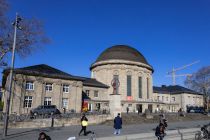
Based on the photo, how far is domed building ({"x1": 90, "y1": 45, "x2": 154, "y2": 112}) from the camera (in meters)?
62.8

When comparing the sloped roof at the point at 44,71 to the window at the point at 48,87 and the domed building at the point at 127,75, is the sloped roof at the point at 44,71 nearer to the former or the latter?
the window at the point at 48,87

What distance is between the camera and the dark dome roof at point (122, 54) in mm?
66812

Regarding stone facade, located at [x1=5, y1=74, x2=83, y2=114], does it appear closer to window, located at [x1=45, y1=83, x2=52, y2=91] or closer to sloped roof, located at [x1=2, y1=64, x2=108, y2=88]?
window, located at [x1=45, y1=83, x2=52, y2=91]

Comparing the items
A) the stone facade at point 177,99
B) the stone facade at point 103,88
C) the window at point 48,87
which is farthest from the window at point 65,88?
the stone facade at point 177,99

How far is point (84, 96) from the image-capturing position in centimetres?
5409

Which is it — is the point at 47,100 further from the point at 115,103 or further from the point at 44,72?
the point at 115,103

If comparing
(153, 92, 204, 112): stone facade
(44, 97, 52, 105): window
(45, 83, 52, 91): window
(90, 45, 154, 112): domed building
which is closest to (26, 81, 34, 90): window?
(45, 83, 52, 91): window

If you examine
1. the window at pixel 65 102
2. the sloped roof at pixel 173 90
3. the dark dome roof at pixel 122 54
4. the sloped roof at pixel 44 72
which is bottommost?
the window at pixel 65 102

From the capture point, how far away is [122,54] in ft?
221

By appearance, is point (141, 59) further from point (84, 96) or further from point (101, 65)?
point (84, 96)

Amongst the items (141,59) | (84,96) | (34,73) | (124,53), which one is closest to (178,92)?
(141,59)

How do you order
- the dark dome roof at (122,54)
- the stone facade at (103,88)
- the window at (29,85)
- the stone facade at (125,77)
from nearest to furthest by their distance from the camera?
the stone facade at (103,88)
the window at (29,85)
the stone facade at (125,77)
the dark dome roof at (122,54)

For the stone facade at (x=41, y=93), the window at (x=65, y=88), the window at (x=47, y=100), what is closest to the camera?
the stone facade at (x=41, y=93)

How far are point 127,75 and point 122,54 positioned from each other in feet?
22.7
